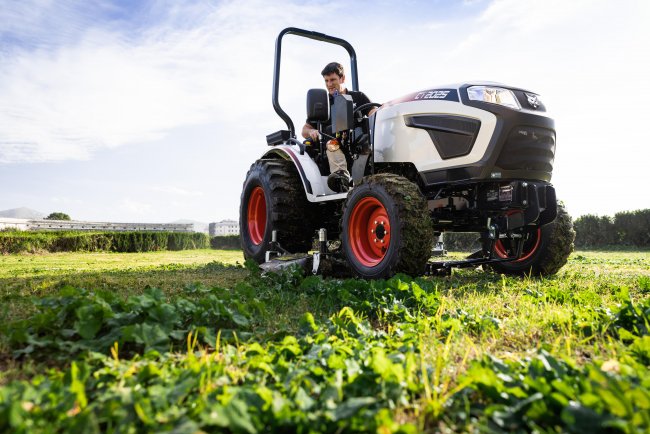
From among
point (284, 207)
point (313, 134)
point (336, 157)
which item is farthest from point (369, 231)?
point (313, 134)

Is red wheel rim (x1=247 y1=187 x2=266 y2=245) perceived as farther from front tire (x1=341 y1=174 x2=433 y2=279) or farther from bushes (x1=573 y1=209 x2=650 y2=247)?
bushes (x1=573 y1=209 x2=650 y2=247)

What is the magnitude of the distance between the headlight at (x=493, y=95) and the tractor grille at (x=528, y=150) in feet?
0.84

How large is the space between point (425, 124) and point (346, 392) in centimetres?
356

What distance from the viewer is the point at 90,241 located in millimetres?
18641

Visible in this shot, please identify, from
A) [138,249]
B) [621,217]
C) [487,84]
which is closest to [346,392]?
[487,84]

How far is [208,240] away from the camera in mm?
26281

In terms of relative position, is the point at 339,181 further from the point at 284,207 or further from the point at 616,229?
the point at 616,229

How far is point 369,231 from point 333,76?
2276mm

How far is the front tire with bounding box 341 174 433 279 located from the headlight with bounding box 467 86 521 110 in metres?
1.01

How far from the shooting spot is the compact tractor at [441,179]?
4.51 meters

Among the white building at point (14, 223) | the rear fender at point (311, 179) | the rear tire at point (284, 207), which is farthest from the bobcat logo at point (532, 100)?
the white building at point (14, 223)

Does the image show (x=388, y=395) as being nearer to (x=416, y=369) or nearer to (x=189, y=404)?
(x=416, y=369)

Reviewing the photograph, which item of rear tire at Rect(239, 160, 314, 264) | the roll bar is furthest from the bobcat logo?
the roll bar

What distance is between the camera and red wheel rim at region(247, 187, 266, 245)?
752 centimetres
